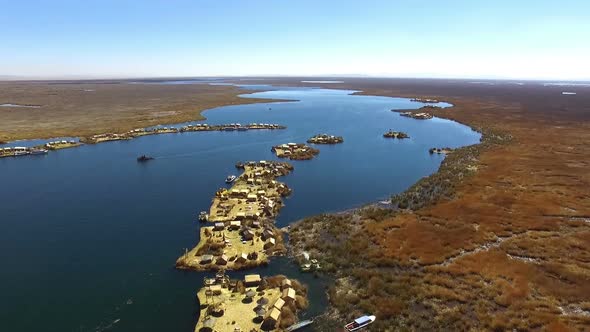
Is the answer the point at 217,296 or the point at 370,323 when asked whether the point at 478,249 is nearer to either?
the point at 370,323

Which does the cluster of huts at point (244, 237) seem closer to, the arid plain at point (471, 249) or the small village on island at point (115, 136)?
the arid plain at point (471, 249)

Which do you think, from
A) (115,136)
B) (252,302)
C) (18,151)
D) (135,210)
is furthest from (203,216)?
(115,136)

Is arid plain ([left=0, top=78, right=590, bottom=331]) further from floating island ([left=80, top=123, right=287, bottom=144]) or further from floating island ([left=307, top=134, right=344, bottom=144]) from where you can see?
floating island ([left=80, top=123, right=287, bottom=144])

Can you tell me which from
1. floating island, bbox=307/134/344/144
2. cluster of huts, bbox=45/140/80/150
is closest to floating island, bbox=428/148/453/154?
floating island, bbox=307/134/344/144

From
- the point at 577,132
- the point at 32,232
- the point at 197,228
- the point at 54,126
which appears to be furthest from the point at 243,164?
the point at 577,132

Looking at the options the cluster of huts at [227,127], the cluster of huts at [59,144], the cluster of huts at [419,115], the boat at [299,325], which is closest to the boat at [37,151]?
the cluster of huts at [59,144]
